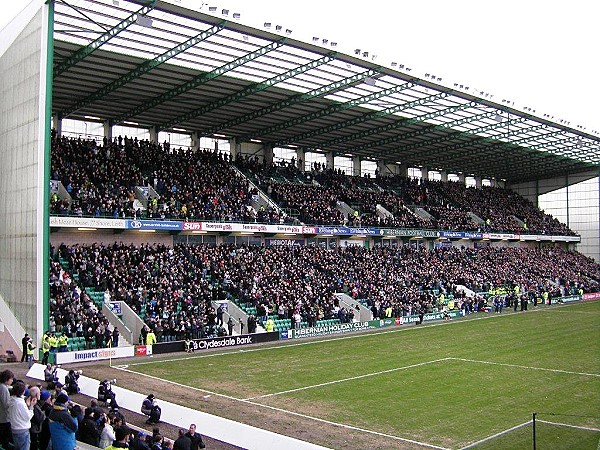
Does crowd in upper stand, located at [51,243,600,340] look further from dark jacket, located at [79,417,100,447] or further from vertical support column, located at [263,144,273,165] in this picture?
dark jacket, located at [79,417,100,447]

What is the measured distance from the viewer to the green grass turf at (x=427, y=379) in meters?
17.5

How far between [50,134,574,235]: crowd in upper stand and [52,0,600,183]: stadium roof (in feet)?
9.30

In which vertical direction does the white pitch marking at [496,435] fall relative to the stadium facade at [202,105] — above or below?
below

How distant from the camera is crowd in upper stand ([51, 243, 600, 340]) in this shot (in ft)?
102

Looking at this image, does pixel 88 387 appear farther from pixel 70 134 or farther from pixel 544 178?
pixel 544 178

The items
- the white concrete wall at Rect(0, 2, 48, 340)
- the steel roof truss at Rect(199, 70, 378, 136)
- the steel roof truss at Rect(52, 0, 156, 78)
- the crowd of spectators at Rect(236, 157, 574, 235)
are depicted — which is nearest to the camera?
the white concrete wall at Rect(0, 2, 48, 340)

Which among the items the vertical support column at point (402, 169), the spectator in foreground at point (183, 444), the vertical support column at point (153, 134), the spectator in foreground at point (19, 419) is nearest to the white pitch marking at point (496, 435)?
the spectator in foreground at point (183, 444)

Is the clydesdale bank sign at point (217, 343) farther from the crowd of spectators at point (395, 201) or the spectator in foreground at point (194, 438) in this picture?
the spectator in foreground at point (194, 438)

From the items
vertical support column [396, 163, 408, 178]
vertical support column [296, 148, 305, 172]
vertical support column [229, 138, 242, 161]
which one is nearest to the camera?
vertical support column [229, 138, 242, 161]

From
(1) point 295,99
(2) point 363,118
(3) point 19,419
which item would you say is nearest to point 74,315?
(3) point 19,419

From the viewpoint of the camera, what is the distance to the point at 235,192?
45062mm

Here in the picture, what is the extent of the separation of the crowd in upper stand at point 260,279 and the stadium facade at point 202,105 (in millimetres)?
4256

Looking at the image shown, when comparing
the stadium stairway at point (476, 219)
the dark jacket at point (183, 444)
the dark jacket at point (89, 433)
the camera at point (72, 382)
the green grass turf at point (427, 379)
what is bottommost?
the green grass turf at point (427, 379)

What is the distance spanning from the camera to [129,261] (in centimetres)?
3406
